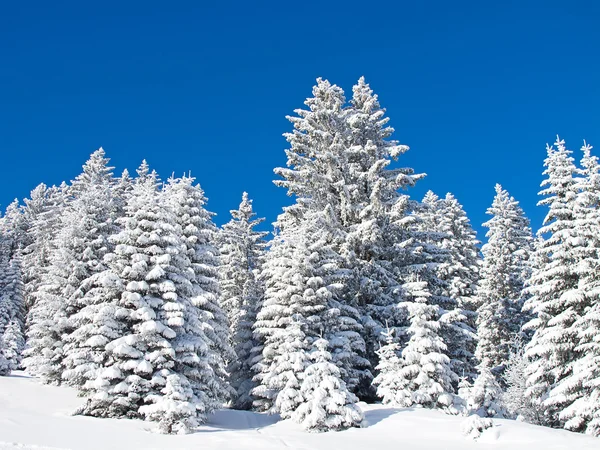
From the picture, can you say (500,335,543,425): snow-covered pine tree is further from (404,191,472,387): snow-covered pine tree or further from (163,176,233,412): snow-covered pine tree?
(163,176,233,412): snow-covered pine tree

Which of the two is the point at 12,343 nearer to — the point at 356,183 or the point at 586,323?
the point at 356,183

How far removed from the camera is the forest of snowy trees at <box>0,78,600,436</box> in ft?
61.6

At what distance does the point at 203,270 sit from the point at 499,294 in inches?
933

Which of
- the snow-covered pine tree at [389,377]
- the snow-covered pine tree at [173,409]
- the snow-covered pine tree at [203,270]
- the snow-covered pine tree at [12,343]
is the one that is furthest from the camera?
the snow-covered pine tree at [12,343]

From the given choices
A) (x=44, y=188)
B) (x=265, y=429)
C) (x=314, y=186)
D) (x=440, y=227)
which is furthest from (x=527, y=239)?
(x=44, y=188)

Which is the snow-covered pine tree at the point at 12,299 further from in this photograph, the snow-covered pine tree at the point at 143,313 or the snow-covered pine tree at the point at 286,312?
the snow-covered pine tree at the point at 286,312

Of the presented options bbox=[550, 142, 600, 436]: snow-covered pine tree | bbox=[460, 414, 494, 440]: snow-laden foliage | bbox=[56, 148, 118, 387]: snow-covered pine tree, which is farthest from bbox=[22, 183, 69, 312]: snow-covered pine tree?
bbox=[550, 142, 600, 436]: snow-covered pine tree

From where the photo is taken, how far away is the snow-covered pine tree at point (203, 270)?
70.0 feet

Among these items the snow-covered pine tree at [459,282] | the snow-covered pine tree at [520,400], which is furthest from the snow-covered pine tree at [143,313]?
the snow-covered pine tree at [520,400]

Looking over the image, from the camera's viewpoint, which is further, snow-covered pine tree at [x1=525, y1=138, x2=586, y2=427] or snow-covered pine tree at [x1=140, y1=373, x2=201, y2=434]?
snow-covered pine tree at [x1=525, y1=138, x2=586, y2=427]

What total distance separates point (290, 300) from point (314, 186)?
1017cm

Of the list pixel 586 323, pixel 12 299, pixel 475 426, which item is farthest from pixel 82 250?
pixel 586 323

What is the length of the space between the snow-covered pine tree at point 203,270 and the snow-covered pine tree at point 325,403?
404cm

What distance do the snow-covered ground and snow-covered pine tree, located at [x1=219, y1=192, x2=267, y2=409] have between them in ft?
20.2
